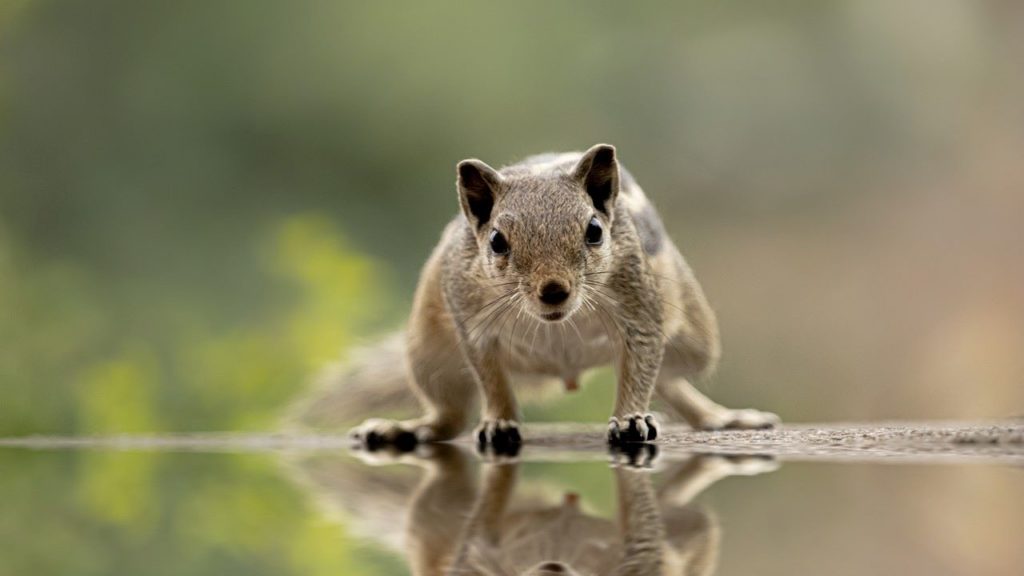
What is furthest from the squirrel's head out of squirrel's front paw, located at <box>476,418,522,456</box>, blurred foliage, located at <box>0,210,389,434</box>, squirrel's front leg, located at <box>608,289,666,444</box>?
blurred foliage, located at <box>0,210,389,434</box>

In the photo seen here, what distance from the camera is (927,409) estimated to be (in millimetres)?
3818

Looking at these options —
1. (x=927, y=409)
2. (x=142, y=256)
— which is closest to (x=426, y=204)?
(x=142, y=256)

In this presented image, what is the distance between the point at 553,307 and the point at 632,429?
0.26 m

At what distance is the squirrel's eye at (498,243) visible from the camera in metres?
1.56

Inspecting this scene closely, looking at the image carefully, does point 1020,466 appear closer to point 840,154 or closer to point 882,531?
point 882,531

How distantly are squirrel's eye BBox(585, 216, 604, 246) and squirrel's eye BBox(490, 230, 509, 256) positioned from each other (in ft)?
0.36

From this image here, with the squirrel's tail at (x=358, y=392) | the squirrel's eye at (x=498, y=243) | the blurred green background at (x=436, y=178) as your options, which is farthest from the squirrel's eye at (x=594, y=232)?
the blurred green background at (x=436, y=178)

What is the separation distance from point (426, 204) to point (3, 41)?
1.52m

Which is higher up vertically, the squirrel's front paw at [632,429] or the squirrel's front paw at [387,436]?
the squirrel's front paw at [387,436]

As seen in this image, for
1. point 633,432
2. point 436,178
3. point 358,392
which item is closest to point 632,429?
point 633,432

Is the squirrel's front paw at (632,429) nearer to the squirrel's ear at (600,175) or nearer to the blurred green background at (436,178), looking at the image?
the squirrel's ear at (600,175)

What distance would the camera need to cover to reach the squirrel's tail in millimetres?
2363

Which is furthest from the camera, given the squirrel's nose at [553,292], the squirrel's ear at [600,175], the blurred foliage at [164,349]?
the blurred foliage at [164,349]

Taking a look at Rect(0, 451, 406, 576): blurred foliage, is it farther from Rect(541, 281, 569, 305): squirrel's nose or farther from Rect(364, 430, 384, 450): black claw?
Rect(541, 281, 569, 305): squirrel's nose
